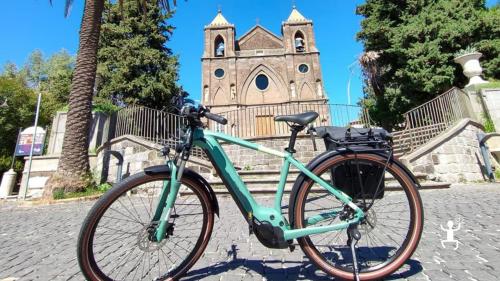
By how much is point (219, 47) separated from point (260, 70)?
5.66 m

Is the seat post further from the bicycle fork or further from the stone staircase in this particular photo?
the stone staircase

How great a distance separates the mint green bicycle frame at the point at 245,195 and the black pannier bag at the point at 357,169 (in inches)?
3.4

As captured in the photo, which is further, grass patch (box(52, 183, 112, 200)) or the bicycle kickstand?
grass patch (box(52, 183, 112, 200))

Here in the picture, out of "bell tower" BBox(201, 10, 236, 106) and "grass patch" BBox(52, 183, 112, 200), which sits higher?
"bell tower" BBox(201, 10, 236, 106)

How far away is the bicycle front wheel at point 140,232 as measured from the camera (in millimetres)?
1819

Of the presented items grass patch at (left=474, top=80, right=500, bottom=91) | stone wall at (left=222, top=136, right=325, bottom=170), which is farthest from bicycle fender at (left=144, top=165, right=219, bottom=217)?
grass patch at (left=474, top=80, right=500, bottom=91)

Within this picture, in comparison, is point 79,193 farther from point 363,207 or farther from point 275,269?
point 363,207

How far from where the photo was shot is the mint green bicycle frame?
1977mm

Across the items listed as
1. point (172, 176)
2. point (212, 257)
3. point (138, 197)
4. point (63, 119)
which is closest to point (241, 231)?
point (212, 257)

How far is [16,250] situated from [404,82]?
1600 centimetres

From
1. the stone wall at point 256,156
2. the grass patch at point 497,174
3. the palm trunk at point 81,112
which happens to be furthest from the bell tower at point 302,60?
the palm trunk at point 81,112

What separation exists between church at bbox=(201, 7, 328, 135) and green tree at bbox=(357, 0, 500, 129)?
14.1m

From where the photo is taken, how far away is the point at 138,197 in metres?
2.30

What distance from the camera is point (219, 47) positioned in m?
33.2
